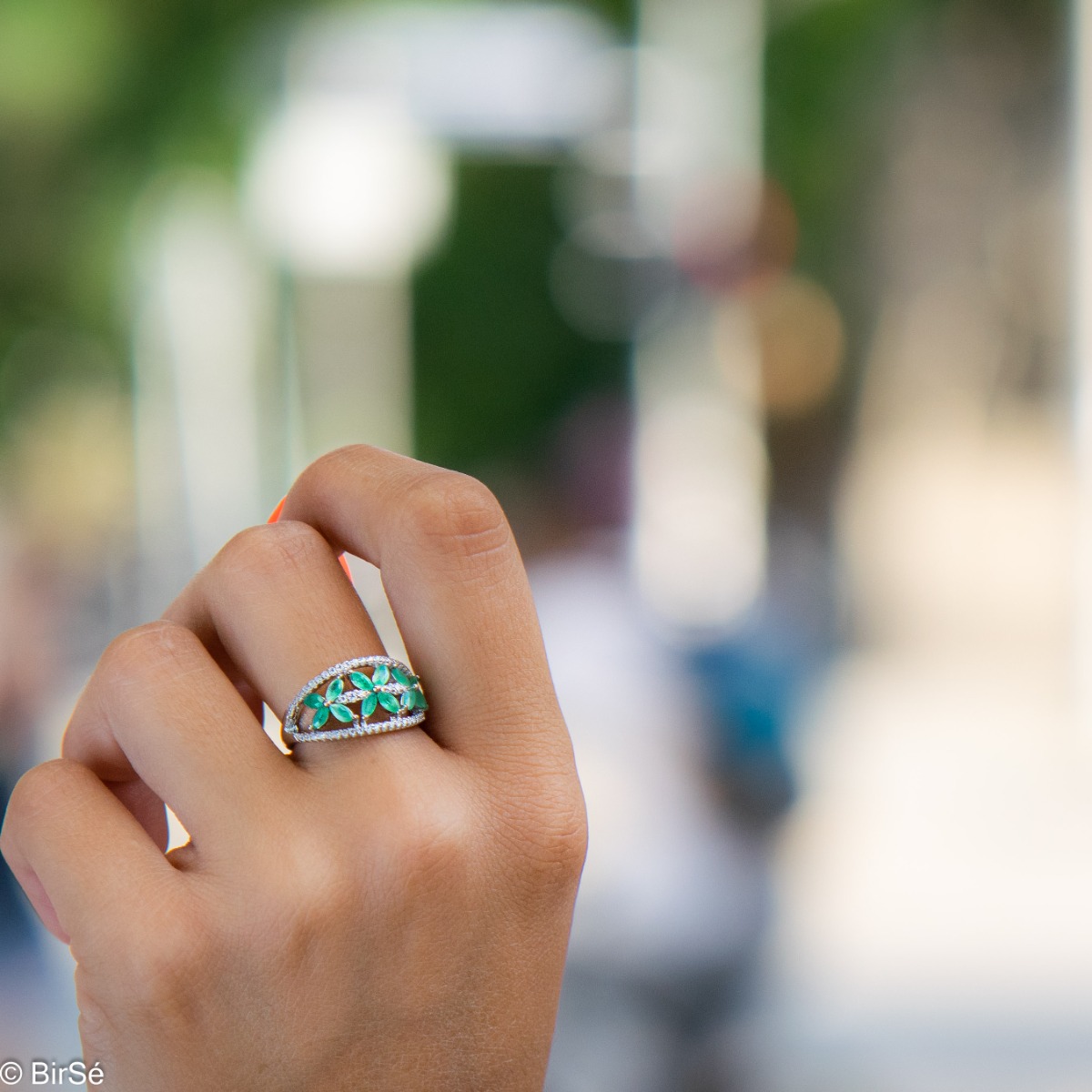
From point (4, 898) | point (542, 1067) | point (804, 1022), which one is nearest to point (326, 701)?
point (542, 1067)

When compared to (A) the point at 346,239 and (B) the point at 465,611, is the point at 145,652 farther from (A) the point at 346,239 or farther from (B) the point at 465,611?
(A) the point at 346,239

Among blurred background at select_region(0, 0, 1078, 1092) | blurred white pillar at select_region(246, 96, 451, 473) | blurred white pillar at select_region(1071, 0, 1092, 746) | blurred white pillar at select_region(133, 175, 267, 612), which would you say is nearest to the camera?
blurred background at select_region(0, 0, 1078, 1092)

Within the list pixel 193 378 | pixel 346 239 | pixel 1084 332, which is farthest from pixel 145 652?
pixel 1084 332

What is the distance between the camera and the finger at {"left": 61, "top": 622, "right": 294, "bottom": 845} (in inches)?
21.5

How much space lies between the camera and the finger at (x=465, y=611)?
592mm

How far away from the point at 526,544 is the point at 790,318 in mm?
1888

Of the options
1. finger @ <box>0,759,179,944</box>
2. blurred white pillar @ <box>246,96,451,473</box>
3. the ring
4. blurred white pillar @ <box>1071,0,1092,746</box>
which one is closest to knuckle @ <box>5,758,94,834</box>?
finger @ <box>0,759,179,944</box>

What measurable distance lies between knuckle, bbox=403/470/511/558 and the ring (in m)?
0.07

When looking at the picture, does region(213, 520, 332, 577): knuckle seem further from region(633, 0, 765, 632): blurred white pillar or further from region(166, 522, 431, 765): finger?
region(633, 0, 765, 632): blurred white pillar

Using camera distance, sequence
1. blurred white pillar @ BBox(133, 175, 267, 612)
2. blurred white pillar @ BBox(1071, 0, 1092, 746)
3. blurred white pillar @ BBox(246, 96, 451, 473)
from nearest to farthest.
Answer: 1. blurred white pillar @ BBox(133, 175, 267, 612)
2. blurred white pillar @ BBox(246, 96, 451, 473)
3. blurred white pillar @ BBox(1071, 0, 1092, 746)

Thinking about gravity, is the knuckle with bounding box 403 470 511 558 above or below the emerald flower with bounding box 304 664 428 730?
above

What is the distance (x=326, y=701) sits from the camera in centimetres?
56

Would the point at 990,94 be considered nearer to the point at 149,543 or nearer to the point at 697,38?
the point at 697,38

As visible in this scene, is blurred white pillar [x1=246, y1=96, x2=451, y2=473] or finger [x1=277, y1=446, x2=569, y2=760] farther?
blurred white pillar [x1=246, y1=96, x2=451, y2=473]
